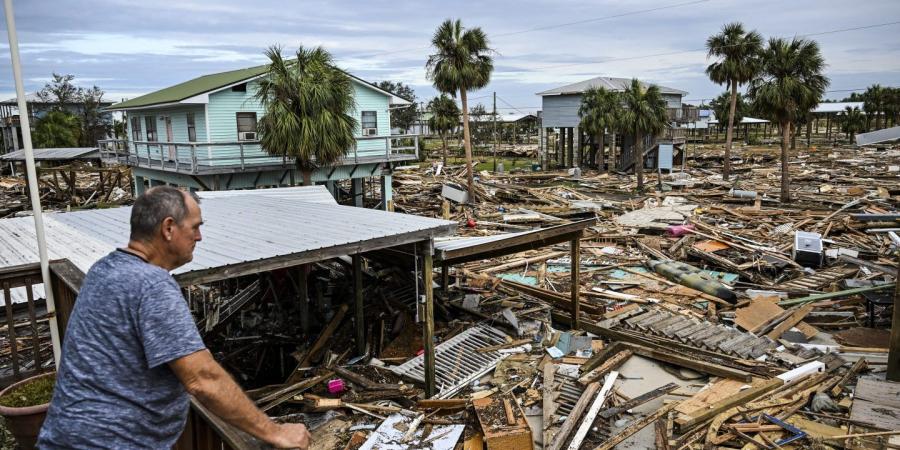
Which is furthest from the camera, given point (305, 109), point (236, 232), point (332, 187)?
point (332, 187)

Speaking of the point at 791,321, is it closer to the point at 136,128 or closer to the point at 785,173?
the point at 785,173

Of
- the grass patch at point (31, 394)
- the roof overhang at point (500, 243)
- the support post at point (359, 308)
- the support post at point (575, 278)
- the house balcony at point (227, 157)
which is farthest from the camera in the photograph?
the house balcony at point (227, 157)

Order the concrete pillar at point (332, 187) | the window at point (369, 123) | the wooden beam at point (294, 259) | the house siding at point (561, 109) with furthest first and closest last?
the house siding at point (561, 109) < the window at point (369, 123) < the concrete pillar at point (332, 187) < the wooden beam at point (294, 259)

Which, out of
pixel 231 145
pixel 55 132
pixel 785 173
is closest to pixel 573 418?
pixel 231 145

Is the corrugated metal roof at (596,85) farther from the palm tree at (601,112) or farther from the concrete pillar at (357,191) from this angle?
the concrete pillar at (357,191)

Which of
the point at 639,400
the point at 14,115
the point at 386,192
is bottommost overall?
the point at 639,400

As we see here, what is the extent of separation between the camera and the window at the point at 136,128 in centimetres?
3139

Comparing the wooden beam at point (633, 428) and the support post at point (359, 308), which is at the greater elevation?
the support post at point (359, 308)

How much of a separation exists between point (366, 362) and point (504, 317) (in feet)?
10.0

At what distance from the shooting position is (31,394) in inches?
180

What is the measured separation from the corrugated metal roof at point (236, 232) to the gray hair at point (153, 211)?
13.8 ft

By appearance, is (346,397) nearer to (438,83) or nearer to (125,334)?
Result: (125,334)

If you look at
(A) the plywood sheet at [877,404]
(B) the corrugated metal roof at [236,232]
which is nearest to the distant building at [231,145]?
(B) the corrugated metal roof at [236,232]

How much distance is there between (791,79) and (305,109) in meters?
21.7
